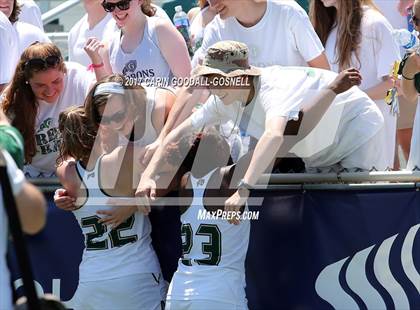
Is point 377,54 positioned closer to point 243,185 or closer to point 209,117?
point 209,117

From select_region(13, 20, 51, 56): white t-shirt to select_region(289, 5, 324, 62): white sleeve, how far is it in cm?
171

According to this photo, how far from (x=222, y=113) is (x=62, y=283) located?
1317 mm

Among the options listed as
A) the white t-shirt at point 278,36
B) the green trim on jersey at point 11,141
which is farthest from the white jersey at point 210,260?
the green trim on jersey at point 11,141

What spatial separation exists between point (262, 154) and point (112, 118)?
846mm

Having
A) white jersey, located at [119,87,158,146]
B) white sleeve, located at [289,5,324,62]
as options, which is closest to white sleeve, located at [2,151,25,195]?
white jersey, located at [119,87,158,146]

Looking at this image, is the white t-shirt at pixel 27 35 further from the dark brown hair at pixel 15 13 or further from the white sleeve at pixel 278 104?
the white sleeve at pixel 278 104

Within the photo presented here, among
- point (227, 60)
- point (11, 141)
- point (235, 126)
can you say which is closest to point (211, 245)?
point (235, 126)

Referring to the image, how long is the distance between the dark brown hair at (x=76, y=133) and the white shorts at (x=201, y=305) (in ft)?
3.00

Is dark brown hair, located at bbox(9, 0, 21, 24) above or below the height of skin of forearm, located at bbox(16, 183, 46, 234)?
below

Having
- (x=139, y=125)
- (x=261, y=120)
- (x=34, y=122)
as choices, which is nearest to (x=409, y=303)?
(x=261, y=120)

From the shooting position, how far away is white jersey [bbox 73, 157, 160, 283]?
497cm

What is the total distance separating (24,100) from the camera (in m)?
5.30

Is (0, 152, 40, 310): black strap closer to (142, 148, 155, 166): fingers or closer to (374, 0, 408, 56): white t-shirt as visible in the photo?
(142, 148, 155, 166): fingers

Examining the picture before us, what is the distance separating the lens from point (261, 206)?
4953 mm
